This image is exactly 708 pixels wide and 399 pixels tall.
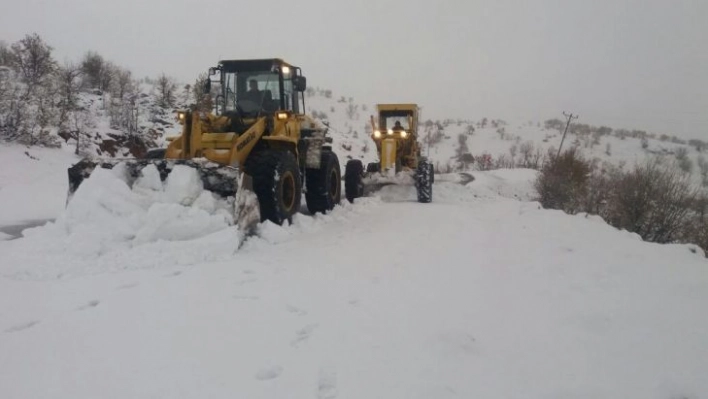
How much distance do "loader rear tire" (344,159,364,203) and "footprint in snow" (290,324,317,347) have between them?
7925 millimetres

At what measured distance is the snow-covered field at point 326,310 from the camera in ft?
8.23

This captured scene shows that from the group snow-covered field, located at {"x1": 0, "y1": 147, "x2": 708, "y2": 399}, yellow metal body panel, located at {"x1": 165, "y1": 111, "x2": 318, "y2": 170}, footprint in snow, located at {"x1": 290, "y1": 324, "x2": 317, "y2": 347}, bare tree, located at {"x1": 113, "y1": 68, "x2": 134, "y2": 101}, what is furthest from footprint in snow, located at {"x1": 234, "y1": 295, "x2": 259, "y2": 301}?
bare tree, located at {"x1": 113, "y1": 68, "x2": 134, "y2": 101}

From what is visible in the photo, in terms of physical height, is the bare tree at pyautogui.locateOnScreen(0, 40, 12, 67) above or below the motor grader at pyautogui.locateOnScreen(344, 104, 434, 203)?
above

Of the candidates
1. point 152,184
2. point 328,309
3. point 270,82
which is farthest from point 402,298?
point 270,82

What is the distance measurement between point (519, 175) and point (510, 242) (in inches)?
519

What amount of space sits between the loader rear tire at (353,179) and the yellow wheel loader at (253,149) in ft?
5.95

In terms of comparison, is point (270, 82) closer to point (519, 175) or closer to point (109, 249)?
point (109, 249)

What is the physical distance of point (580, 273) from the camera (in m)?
4.44

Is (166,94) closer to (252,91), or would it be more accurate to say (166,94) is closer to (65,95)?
(65,95)

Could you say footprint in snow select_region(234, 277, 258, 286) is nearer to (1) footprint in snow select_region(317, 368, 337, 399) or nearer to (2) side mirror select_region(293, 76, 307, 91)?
(1) footprint in snow select_region(317, 368, 337, 399)

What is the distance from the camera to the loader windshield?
7.79 m

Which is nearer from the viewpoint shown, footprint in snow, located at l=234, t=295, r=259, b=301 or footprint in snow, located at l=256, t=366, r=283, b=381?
footprint in snow, located at l=256, t=366, r=283, b=381

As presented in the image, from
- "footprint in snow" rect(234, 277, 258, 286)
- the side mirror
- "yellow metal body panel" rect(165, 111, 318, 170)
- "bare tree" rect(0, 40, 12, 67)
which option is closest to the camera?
"footprint in snow" rect(234, 277, 258, 286)

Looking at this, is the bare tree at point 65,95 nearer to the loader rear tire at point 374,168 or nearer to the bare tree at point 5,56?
the bare tree at point 5,56
